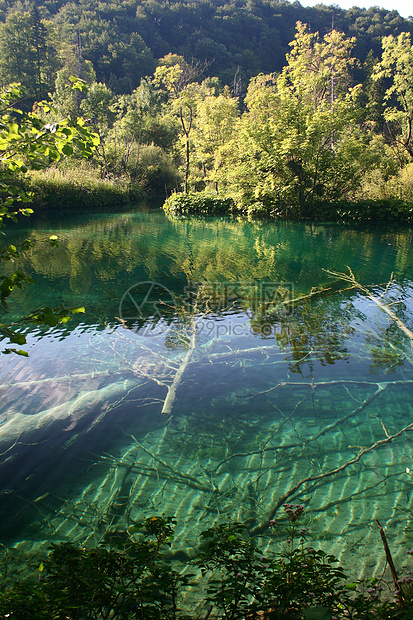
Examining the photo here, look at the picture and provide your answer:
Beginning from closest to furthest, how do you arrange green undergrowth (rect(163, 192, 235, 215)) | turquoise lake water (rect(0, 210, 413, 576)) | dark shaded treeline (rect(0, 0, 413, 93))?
1. turquoise lake water (rect(0, 210, 413, 576))
2. green undergrowth (rect(163, 192, 235, 215))
3. dark shaded treeline (rect(0, 0, 413, 93))

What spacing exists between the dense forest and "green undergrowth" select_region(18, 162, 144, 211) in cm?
21

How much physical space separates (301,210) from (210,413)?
22590mm

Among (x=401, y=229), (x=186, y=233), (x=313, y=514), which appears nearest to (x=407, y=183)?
(x=401, y=229)

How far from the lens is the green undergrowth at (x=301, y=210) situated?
23344 millimetres

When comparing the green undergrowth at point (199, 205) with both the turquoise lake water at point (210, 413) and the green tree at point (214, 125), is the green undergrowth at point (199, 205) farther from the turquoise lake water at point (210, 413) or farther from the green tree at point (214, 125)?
the turquoise lake water at point (210, 413)

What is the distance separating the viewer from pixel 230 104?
3247cm

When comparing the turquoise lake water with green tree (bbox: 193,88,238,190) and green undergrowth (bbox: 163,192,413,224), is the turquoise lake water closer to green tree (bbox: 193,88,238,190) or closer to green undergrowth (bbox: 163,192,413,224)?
green undergrowth (bbox: 163,192,413,224)

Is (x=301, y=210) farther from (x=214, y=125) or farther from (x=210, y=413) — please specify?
(x=210, y=413)

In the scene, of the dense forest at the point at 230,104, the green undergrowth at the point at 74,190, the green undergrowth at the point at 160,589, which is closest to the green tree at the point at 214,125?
the dense forest at the point at 230,104

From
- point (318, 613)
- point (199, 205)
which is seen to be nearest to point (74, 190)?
point (199, 205)

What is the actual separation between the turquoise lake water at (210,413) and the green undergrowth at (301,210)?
1504 cm

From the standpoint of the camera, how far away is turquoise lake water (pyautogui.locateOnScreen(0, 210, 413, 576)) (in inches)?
131

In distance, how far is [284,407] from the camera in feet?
16.1

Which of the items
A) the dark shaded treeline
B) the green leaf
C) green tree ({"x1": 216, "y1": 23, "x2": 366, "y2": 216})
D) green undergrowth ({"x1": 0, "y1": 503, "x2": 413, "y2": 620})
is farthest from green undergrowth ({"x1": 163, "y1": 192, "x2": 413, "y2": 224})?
the dark shaded treeline
